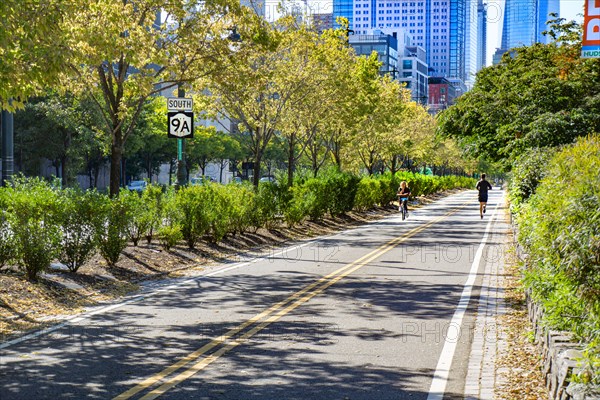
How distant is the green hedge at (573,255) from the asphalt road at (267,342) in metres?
1.26

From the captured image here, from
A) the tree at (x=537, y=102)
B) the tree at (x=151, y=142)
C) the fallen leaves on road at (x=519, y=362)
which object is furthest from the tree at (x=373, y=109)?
the fallen leaves on road at (x=519, y=362)

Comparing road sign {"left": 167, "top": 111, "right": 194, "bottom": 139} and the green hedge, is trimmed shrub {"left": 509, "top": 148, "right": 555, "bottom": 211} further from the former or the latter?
the green hedge

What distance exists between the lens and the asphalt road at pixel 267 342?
713cm

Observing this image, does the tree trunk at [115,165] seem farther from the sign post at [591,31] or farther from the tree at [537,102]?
the tree at [537,102]

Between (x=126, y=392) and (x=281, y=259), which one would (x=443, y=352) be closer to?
(x=126, y=392)

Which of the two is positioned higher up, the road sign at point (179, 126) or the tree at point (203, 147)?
the tree at point (203, 147)

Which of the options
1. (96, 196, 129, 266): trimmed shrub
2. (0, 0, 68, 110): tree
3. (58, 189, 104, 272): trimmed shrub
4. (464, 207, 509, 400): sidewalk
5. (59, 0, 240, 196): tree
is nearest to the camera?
(464, 207, 509, 400): sidewalk

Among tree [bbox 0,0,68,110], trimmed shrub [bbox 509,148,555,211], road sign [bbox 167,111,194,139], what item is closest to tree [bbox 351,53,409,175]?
trimmed shrub [bbox 509,148,555,211]

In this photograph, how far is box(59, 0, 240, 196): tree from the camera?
48.4ft

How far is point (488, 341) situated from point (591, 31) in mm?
5783

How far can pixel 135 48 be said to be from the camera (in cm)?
1573

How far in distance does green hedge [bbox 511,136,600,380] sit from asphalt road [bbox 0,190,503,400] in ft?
4.14

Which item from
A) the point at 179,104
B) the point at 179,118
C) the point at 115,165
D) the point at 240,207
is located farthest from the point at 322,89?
the point at 115,165

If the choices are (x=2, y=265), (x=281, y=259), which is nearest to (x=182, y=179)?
(x=281, y=259)
